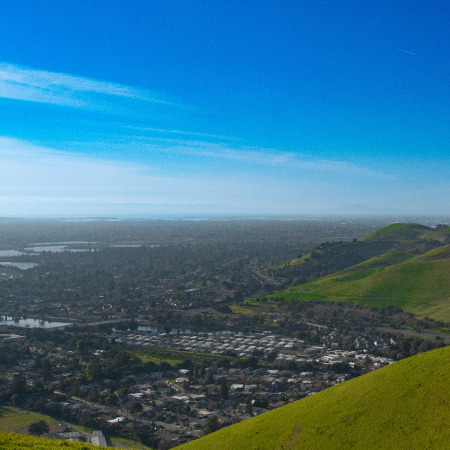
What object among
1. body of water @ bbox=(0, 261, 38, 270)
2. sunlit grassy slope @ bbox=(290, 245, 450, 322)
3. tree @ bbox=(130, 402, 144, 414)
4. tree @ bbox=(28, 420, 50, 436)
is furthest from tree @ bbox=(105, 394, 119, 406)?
body of water @ bbox=(0, 261, 38, 270)

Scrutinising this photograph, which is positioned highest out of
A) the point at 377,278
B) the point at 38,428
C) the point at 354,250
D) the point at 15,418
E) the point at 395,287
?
the point at 354,250

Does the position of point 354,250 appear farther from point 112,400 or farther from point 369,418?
point 369,418

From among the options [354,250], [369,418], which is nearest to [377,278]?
[354,250]

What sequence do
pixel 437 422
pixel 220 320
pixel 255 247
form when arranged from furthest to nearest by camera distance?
pixel 255 247 < pixel 220 320 < pixel 437 422

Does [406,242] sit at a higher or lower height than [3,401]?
higher

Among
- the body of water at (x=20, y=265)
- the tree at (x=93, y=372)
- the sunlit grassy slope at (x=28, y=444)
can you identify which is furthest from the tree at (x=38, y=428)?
the body of water at (x=20, y=265)

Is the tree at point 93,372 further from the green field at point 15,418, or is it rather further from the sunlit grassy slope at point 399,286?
the sunlit grassy slope at point 399,286

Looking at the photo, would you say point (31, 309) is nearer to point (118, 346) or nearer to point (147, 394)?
point (118, 346)

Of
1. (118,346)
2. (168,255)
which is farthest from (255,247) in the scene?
(118,346)
